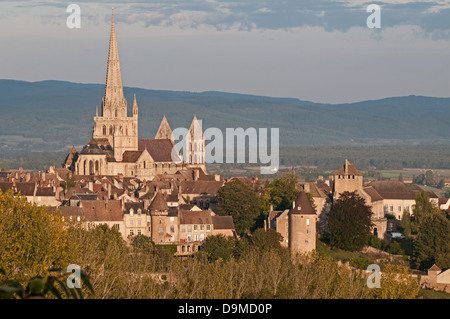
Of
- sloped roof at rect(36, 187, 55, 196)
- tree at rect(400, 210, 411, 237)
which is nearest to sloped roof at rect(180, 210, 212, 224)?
sloped roof at rect(36, 187, 55, 196)

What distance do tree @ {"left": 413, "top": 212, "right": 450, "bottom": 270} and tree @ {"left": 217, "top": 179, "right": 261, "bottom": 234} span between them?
12.4 m

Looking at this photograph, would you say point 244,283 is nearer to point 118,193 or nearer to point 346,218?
point 346,218

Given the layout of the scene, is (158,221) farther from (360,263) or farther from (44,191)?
(44,191)

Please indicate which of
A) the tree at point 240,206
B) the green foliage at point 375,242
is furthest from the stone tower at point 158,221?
the green foliage at point 375,242

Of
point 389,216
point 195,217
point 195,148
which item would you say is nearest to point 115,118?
point 195,148

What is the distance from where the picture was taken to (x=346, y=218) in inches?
2564

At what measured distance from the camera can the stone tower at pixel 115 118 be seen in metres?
121

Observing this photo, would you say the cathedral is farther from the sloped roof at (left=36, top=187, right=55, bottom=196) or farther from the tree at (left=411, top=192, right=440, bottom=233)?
the tree at (left=411, top=192, right=440, bottom=233)

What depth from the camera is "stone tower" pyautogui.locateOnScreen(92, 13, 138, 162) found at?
12119 cm

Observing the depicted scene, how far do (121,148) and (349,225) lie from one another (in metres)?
59.1

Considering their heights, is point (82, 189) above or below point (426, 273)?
above
